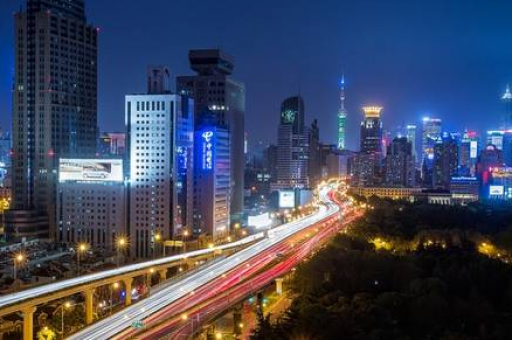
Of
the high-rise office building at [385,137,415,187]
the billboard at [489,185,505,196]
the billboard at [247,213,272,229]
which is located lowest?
the billboard at [247,213,272,229]

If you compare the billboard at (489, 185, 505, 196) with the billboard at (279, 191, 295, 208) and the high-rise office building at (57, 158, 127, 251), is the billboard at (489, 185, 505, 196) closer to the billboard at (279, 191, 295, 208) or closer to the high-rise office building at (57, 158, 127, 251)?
the billboard at (279, 191, 295, 208)

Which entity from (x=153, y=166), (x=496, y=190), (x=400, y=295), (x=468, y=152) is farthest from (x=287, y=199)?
(x=468, y=152)

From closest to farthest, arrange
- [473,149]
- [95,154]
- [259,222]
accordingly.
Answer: [95,154] → [259,222] → [473,149]

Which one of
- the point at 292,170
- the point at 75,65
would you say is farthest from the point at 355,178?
the point at 75,65

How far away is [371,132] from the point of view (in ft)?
310

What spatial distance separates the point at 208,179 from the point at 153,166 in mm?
2982

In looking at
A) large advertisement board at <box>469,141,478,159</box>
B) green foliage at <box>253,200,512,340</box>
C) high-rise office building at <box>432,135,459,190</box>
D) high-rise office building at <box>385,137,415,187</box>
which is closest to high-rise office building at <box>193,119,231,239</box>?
green foliage at <box>253,200,512,340</box>

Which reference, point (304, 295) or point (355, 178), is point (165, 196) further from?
point (355, 178)

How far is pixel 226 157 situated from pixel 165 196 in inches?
190

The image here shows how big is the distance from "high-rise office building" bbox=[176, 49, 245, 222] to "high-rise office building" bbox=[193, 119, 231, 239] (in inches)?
211

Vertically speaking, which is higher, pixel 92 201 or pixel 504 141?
pixel 504 141

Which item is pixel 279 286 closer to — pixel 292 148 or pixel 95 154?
pixel 95 154

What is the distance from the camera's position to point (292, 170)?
69.1m

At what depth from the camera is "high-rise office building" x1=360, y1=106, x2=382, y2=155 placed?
92.8 meters
